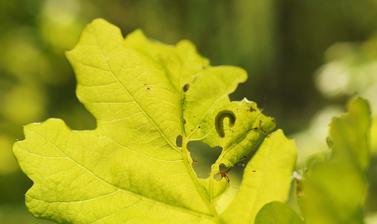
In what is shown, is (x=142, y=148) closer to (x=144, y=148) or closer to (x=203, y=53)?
(x=144, y=148)

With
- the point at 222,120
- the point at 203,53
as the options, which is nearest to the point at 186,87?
the point at 222,120

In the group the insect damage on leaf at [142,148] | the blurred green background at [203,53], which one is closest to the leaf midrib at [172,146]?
the insect damage on leaf at [142,148]

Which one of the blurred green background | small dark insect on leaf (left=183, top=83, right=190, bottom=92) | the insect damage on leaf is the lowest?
the insect damage on leaf

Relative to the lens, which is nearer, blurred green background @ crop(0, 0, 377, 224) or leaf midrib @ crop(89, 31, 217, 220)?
leaf midrib @ crop(89, 31, 217, 220)

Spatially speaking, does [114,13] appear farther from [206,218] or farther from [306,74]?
[206,218]

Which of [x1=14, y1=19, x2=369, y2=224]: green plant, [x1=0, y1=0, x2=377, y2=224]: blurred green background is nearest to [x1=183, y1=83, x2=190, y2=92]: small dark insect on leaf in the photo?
[x1=14, y1=19, x2=369, y2=224]: green plant

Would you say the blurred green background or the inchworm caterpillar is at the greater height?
the blurred green background

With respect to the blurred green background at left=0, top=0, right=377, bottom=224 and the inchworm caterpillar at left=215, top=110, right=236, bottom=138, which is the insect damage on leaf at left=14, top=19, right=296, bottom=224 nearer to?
the inchworm caterpillar at left=215, top=110, right=236, bottom=138
